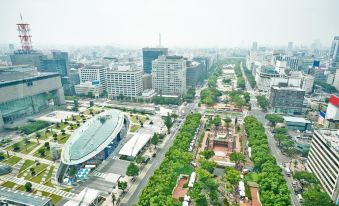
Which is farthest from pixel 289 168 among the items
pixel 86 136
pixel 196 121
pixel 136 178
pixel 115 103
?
pixel 115 103

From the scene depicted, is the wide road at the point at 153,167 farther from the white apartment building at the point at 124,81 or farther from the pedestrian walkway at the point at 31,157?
the white apartment building at the point at 124,81

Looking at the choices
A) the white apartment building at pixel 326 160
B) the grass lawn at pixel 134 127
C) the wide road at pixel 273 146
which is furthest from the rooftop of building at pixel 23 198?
the white apartment building at pixel 326 160

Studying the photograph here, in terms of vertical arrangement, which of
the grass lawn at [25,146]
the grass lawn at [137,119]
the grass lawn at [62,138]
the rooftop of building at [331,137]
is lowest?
the grass lawn at [25,146]

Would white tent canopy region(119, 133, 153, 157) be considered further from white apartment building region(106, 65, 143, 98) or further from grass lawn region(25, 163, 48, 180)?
white apartment building region(106, 65, 143, 98)

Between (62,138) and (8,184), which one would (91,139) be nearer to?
(62,138)

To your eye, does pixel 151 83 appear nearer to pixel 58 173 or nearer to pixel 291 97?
pixel 291 97

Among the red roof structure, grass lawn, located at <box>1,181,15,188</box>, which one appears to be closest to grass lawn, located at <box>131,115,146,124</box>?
grass lawn, located at <box>1,181,15,188</box>

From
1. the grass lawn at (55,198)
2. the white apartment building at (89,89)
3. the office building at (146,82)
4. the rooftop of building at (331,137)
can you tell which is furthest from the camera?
the office building at (146,82)
